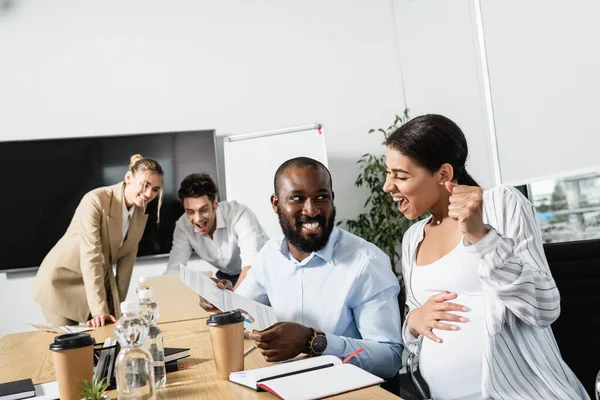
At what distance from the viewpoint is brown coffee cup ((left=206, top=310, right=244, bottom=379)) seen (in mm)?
1182

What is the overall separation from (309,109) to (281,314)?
3283 mm

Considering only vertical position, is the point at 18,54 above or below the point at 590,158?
above

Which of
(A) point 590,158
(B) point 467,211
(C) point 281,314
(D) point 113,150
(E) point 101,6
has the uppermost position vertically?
(E) point 101,6

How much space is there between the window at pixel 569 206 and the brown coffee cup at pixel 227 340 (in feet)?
7.51

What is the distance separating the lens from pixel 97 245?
2984 millimetres

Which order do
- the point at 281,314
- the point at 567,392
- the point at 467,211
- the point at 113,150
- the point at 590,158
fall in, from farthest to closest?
the point at 113,150 < the point at 590,158 < the point at 281,314 < the point at 567,392 < the point at 467,211

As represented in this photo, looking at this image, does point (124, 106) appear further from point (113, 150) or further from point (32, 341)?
point (32, 341)

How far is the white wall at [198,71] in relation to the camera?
4.38 meters

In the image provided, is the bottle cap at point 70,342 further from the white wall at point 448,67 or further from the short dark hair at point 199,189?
the white wall at point 448,67

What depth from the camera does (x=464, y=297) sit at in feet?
4.51

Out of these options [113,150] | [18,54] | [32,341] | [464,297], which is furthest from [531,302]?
[18,54]

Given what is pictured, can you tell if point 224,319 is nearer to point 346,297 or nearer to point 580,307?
point 346,297

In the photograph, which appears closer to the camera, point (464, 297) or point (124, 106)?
point (464, 297)

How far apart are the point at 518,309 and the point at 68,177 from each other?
3812 millimetres
